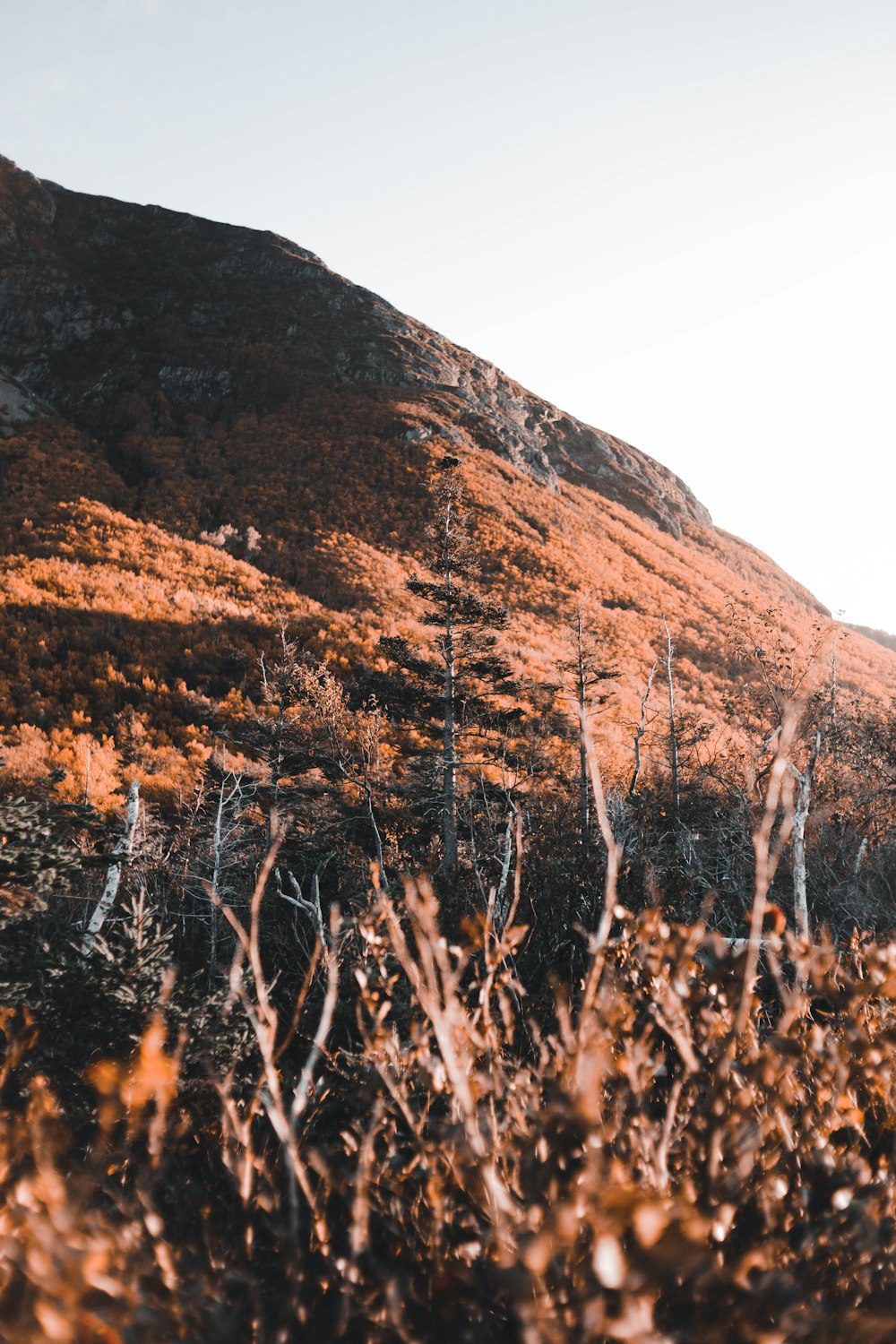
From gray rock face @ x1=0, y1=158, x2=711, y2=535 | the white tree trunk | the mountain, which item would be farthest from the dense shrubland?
gray rock face @ x1=0, y1=158, x2=711, y2=535

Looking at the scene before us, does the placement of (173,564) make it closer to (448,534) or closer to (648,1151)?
(448,534)

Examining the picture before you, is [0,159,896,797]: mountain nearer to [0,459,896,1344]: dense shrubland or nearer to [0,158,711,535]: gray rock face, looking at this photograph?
[0,158,711,535]: gray rock face

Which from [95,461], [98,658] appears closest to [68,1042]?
[98,658]

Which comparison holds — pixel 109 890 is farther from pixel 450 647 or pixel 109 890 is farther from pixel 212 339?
pixel 212 339

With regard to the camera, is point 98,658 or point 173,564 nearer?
point 98,658

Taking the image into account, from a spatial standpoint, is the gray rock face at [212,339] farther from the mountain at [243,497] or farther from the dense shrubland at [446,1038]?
the dense shrubland at [446,1038]

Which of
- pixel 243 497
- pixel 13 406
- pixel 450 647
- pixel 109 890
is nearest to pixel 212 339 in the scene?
pixel 13 406

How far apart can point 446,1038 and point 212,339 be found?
46.2 meters

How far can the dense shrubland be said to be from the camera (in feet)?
3.84

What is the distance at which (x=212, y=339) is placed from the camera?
128 feet

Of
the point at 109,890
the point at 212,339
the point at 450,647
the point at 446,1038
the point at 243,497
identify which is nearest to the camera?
the point at 446,1038

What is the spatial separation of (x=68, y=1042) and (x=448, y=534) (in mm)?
9002

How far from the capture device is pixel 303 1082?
136 centimetres

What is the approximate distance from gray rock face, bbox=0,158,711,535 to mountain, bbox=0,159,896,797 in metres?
0.20
